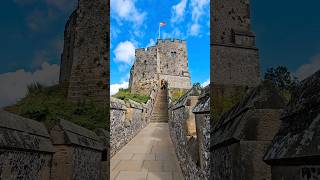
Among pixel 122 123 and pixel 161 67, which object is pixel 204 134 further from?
pixel 161 67

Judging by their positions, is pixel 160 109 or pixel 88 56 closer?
pixel 88 56

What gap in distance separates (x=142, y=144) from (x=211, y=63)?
9643 millimetres

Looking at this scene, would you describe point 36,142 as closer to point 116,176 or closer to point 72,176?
point 72,176

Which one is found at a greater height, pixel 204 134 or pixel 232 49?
pixel 232 49

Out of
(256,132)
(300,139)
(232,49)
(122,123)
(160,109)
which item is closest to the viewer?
(300,139)

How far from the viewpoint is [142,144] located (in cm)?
1758

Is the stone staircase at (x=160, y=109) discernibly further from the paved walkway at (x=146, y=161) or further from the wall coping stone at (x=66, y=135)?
the wall coping stone at (x=66, y=135)

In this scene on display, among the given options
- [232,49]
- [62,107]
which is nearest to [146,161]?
[62,107]

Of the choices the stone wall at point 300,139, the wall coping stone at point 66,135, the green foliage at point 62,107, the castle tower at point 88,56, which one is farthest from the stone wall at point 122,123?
the stone wall at point 300,139

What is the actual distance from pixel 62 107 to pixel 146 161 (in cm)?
452

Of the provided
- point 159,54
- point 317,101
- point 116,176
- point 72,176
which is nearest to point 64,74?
point 116,176

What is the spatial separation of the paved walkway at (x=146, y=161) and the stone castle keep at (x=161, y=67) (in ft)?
74.6

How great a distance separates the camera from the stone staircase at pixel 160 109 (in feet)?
98.6

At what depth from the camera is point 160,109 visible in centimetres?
3222
